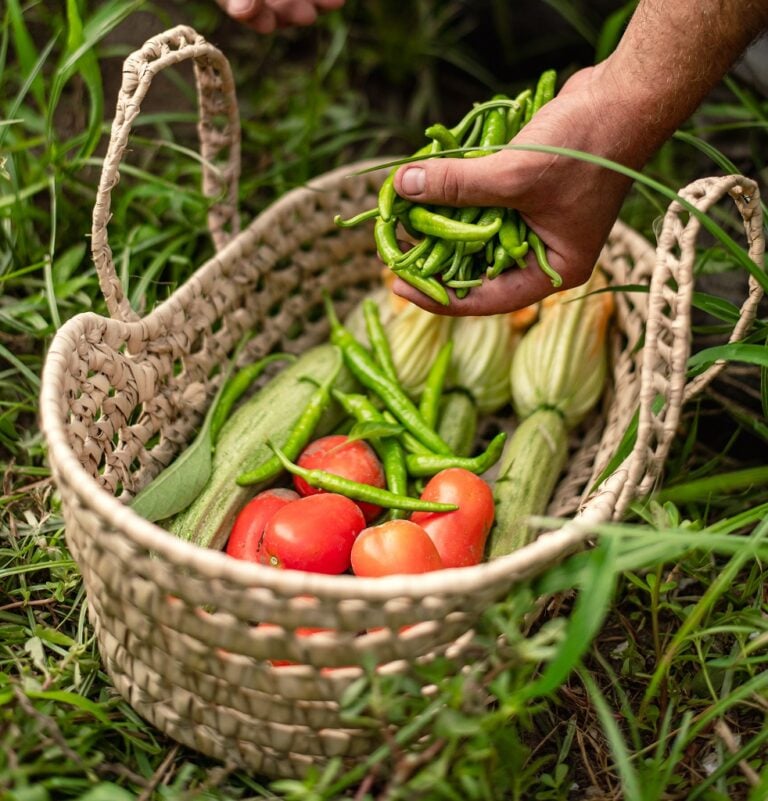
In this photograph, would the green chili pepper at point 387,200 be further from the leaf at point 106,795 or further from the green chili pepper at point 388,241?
the leaf at point 106,795

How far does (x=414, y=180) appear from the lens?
1755 mm

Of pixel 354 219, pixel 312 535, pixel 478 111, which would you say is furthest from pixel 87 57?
pixel 312 535

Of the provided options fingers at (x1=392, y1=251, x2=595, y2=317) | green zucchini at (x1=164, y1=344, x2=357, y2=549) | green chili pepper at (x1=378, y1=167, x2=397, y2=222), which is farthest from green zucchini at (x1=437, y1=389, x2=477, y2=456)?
green chili pepper at (x1=378, y1=167, x2=397, y2=222)

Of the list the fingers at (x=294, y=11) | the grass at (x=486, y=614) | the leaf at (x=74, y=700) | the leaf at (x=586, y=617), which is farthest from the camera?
the fingers at (x=294, y=11)

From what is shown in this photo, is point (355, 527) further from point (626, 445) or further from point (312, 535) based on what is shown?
point (626, 445)

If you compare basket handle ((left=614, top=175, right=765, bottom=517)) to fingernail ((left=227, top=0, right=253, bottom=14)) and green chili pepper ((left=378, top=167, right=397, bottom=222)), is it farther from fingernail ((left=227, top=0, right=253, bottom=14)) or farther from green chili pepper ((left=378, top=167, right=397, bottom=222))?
fingernail ((left=227, top=0, right=253, bottom=14))

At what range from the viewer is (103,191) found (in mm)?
1634

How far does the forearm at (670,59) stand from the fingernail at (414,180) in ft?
1.24

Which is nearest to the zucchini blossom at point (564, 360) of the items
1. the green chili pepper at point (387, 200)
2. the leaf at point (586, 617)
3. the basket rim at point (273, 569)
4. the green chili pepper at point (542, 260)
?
the green chili pepper at point (542, 260)

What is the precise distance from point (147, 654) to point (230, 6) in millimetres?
1495

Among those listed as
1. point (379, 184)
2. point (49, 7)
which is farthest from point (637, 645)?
point (49, 7)

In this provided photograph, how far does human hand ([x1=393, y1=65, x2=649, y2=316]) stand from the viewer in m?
1.68

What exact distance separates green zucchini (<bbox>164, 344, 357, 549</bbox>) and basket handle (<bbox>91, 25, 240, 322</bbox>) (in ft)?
1.18

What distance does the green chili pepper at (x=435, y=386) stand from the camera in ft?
6.93
